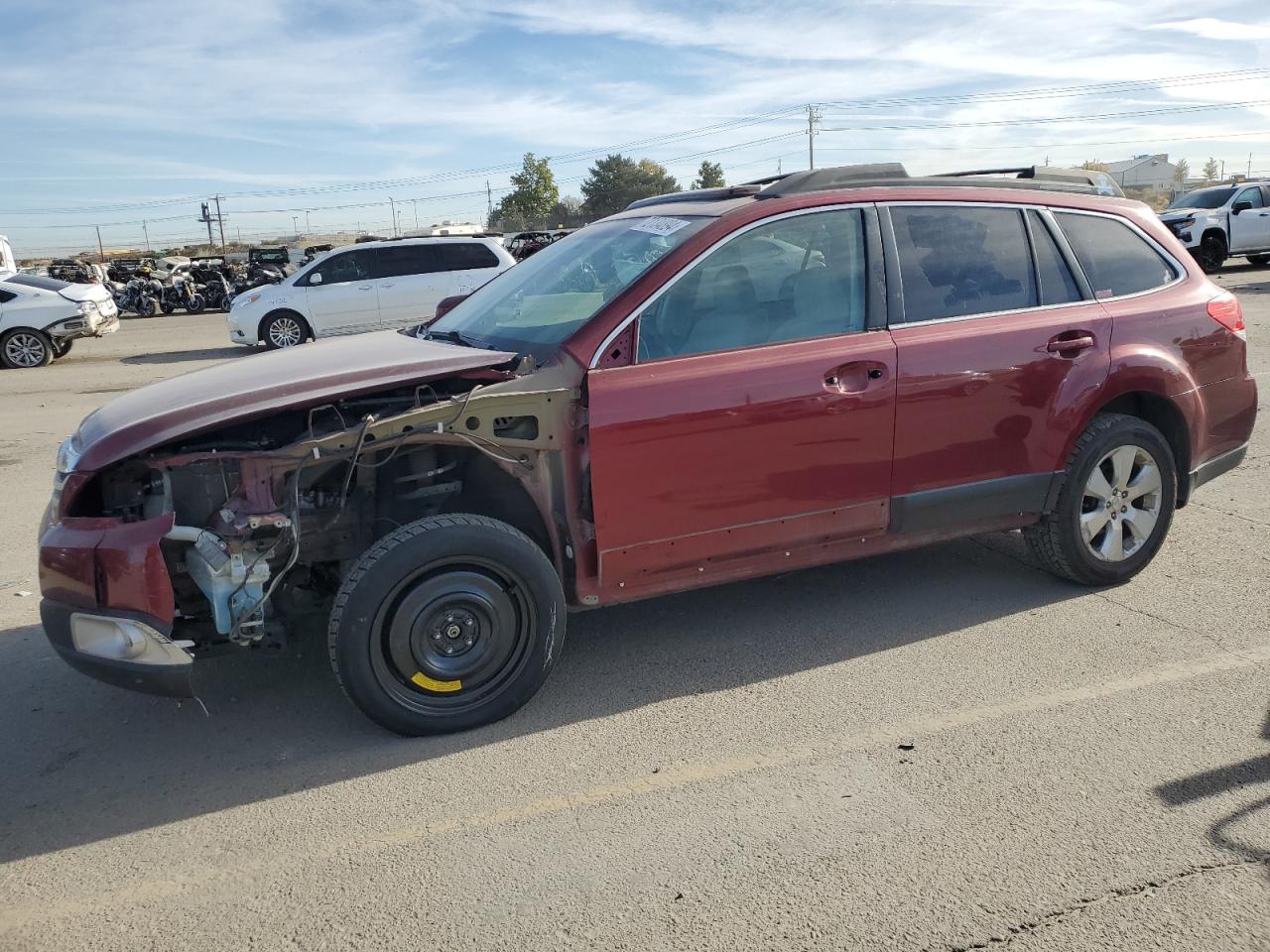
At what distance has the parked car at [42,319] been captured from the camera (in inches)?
619

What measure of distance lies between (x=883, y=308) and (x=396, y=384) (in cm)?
200

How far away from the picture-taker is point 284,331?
54.3 ft

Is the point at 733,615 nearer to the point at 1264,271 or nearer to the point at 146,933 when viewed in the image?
the point at 146,933

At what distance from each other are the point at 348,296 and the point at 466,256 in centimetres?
207

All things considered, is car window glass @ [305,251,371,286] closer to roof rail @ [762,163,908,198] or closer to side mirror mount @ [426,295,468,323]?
side mirror mount @ [426,295,468,323]

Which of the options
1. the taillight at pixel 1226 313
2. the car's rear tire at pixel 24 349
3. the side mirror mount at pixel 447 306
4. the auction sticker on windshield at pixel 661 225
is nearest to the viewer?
the auction sticker on windshield at pixel 661 225

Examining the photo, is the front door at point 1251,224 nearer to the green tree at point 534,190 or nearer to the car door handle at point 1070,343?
the car door handle at point 1070,343

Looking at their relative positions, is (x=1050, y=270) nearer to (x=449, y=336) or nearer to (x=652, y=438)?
(x=652, y=438)

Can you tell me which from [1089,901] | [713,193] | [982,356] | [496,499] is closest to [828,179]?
[713,193]

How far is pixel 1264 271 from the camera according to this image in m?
24.6

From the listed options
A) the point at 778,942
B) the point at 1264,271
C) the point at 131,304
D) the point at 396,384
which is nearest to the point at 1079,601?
the point at 778,942

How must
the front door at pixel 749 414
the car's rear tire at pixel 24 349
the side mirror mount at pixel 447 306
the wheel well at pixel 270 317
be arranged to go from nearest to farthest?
the front door at pixel 749 414, the side mirror mount at pixel 447 306, the car's rear tire at pixel 24 349, the wheel well at pixel 270 317

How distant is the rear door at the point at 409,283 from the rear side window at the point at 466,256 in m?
0.22

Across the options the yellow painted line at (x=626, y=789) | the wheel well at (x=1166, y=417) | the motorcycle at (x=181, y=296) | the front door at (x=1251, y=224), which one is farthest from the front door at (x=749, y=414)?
the motorcycle at (x=181, y=296)
